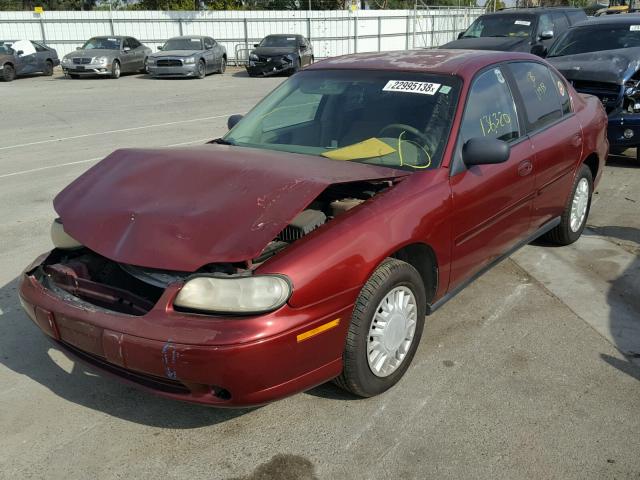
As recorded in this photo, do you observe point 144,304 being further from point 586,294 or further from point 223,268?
point 586,294

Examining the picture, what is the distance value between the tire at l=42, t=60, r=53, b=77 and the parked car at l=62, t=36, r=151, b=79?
1254mm

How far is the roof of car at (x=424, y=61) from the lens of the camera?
13.4 feet

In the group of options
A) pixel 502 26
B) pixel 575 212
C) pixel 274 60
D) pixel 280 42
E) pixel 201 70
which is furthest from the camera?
pixel 280 42

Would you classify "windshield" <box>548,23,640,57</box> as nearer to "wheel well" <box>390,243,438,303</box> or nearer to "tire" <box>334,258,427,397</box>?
"wheel well" <box>390,243,438,303</box>

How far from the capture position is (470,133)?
3877 mm

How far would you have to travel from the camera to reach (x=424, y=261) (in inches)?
140

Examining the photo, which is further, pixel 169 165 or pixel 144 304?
pixel 169 165

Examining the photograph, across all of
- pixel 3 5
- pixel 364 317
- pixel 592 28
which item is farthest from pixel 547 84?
pixel 3 5

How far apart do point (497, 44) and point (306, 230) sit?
1158cm

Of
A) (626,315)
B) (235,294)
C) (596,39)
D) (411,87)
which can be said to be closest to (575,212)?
(626,315)

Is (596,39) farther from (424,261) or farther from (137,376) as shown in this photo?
(137,376)

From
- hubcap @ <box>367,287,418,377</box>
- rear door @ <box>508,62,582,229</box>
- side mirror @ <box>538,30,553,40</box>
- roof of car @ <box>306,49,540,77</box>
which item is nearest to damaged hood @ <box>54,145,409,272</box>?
hubcap @ <box>367,287,418,377</box>

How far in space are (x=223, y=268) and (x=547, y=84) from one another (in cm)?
327

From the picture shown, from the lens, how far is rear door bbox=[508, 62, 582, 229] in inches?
177
